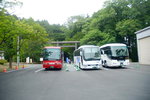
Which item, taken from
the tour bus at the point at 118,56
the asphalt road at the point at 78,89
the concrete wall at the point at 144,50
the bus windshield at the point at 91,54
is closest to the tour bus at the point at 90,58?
the bus windshield at the point at 91,54

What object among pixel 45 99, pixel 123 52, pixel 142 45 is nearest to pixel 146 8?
pixel 142 45

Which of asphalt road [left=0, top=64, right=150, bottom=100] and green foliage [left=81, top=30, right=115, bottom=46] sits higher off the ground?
green foliage [left=81, top=30, right=115, bottom=46]

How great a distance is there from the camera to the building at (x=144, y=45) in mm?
27859

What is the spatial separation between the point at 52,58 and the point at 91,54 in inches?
194

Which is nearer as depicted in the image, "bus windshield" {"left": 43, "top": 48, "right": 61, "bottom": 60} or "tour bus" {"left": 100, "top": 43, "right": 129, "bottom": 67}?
"bus windshield" {"left": 43, "top": 48, "right": 61, "bottom": 60}

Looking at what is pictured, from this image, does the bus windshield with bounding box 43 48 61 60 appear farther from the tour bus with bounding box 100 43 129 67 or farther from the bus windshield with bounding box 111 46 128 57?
the bus windshield with bounding box 111 46 128 57

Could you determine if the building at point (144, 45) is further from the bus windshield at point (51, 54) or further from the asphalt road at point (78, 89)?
the asphalt road at point (78, 89)

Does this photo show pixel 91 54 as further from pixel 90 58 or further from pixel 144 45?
pixel 144 45

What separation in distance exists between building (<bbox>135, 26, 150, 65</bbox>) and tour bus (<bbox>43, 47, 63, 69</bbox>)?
56.9 ft

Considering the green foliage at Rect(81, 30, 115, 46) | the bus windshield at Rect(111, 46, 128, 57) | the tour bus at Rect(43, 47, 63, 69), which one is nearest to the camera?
the tour bus at Rect(43, 47, 63, 69)

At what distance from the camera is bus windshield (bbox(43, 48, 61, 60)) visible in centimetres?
1938

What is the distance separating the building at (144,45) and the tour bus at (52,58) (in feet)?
56.9

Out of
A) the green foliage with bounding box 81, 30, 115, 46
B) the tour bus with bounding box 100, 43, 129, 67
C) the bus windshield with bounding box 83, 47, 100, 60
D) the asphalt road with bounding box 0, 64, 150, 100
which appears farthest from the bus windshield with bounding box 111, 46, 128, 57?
the green foliage with bounding box 81, 30, 115, 46

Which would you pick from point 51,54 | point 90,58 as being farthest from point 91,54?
point 51,54
